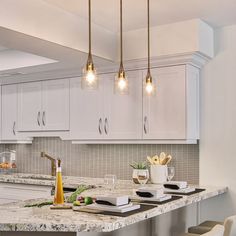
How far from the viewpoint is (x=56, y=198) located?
2.60 meters

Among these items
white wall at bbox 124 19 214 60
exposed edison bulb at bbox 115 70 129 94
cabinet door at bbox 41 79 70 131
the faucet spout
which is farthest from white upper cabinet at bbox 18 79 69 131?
exposed edison bulb at bbox 115 70 129 94

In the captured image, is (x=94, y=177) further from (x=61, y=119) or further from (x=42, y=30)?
(x=42, y=30)

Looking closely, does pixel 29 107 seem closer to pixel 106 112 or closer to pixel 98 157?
pixel 98 157

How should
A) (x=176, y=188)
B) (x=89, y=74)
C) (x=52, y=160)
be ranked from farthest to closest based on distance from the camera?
(x=52, y=160)
(x=176, y=188)
(x=89, y=74)

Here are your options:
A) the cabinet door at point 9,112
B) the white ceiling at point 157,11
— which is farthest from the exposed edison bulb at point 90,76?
the cabinet door at point 9,112

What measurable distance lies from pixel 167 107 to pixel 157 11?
952 mm

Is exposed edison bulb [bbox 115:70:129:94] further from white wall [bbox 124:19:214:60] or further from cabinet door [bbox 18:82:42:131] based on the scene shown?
cabinet door [bbox 18:82:42:131]

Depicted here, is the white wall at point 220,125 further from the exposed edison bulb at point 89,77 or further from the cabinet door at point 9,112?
the cabinet door at point 9,112

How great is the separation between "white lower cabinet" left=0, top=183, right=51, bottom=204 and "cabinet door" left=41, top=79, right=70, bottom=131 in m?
0.75

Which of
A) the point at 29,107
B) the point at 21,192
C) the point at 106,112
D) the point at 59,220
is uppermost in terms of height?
the point at 29,107

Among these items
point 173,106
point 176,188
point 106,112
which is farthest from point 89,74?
point 106,112

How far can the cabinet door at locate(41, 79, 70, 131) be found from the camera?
185 inches

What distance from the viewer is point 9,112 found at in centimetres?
525

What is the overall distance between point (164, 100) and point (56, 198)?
1.73 m
